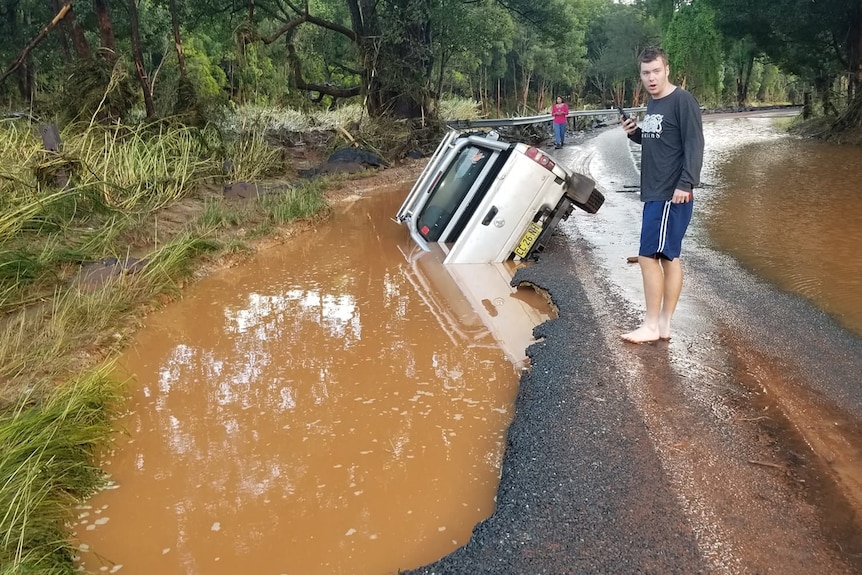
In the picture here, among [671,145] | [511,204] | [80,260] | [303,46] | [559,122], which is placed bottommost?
[559,122]

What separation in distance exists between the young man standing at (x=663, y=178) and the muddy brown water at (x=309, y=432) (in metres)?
1.00

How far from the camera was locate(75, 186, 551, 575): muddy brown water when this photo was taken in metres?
3.02

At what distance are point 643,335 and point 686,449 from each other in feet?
4.60

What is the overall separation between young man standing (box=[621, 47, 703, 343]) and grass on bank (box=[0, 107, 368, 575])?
3426 millimetres

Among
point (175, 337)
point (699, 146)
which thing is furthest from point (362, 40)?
point (699, 146)

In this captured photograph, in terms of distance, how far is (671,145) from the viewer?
4355 mm

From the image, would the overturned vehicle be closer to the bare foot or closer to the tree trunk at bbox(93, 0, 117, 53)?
the bare foot

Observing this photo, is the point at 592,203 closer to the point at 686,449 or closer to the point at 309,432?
the point at 686,449

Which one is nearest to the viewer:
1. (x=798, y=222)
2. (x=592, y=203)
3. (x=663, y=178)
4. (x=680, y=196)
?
(x=680, y=196)

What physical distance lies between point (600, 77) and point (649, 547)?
5777 cm

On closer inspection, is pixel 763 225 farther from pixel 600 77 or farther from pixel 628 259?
pixel 600 77

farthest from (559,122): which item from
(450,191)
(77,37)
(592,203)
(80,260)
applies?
(80,260)

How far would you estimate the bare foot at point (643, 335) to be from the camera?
4.57 meters

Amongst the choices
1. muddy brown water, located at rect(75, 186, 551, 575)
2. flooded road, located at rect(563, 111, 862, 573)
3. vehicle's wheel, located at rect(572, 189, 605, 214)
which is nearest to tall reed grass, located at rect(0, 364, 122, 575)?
muddy brown water, located at rect(75, 186, 551, 575)
